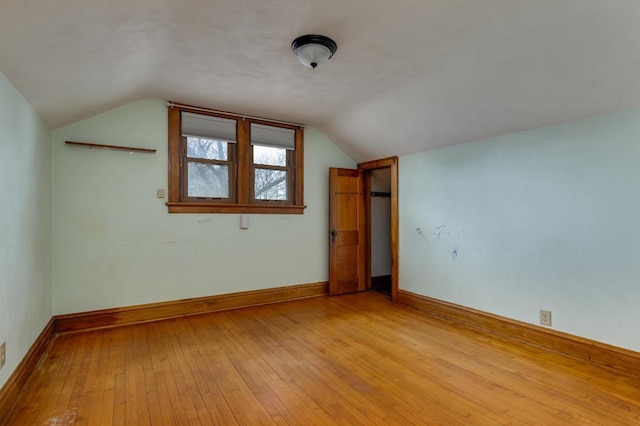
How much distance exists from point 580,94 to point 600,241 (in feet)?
4.10

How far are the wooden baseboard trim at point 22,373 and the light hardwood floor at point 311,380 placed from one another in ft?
0.20

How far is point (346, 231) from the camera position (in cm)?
507

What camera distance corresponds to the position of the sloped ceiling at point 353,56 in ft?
6.22

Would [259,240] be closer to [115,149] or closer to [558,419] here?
[115,149]

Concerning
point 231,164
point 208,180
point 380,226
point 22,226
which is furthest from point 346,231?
point 22,226

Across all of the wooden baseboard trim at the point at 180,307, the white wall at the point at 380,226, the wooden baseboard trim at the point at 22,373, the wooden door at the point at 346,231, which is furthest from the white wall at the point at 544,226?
the wooden baseboard trim at the point at 22,373

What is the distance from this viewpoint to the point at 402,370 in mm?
2545

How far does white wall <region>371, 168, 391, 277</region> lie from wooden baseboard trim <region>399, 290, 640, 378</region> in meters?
1.48

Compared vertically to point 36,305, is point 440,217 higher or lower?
higher

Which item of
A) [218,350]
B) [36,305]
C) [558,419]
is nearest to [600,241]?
[558,419]

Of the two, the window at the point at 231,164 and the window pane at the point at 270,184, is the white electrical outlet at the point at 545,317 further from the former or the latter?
the window pane at the point at 270,184

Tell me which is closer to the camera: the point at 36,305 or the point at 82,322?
the point at 36,305

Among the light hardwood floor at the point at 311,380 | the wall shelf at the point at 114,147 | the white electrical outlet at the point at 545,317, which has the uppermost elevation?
the wall shelf at the point at 114,147

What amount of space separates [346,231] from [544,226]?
2.68 meters
